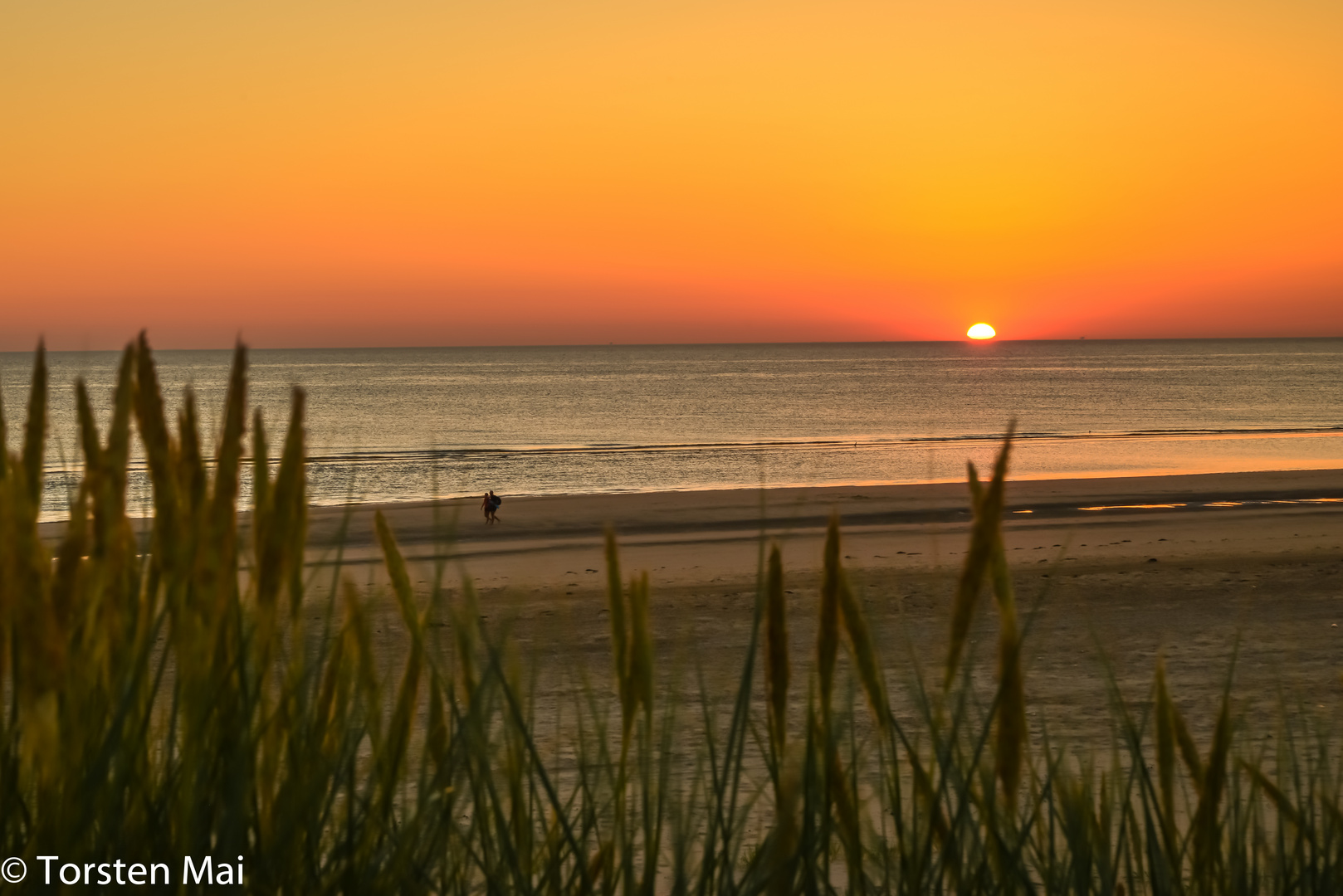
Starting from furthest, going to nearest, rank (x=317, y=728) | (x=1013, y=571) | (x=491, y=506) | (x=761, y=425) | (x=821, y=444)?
(x=761, y=425) → (x=821, y=444) → (x=491, y=506) → (x=1013, y=571) → (x=317, y=728)

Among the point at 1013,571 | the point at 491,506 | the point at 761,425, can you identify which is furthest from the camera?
the point at 761,425

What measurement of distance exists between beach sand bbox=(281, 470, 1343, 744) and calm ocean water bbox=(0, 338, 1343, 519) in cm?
165

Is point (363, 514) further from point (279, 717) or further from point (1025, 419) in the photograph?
point (1025, 419)

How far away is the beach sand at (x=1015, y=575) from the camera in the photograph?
7035 mm

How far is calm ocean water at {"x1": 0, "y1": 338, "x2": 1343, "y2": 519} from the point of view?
29.8 meters

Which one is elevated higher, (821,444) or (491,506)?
(491,506)

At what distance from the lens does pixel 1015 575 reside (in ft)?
43.6

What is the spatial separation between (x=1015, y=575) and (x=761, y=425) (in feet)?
144

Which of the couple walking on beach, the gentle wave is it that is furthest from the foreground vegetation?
the gentle wave

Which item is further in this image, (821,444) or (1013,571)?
(821,444)

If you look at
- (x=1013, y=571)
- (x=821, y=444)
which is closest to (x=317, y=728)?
(x=1013, y=571)

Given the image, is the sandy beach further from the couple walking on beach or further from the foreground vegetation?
the couple walking on beach

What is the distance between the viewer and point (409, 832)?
1236mm

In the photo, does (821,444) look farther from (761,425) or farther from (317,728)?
(317,728)
